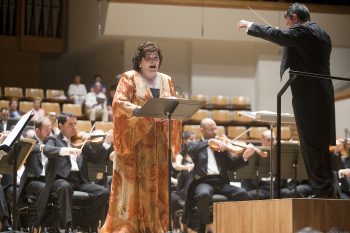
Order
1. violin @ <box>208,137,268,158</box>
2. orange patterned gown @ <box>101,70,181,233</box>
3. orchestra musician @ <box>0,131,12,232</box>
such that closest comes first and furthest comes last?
1. orange patterned gown @ <box>101,70,181,233</box>
2. orchestra musician @ <box>0,131,12,232</box>
3. violin @ <box>208,137,268,158</box>

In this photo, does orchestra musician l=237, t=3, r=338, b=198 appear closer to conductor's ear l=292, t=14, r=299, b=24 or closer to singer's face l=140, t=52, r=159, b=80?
conductor's ear l=292, t=14, r=299, b=24

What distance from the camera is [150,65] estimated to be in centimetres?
606

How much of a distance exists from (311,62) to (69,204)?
10.8 feet

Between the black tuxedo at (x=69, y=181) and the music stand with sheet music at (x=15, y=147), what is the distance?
528 millimetres

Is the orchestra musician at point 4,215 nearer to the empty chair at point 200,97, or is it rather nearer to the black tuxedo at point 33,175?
the black tuxedo at point 33,175

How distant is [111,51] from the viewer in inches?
644

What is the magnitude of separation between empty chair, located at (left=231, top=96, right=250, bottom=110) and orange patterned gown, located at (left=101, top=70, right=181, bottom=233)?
8.88 m

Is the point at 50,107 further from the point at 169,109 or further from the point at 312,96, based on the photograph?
the point at 312,96

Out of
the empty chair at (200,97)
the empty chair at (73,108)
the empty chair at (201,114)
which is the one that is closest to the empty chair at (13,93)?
the empty chair at (73,108)

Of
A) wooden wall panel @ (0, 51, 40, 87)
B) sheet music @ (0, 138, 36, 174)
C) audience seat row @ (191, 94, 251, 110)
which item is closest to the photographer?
sheet music @ (0, 138, 36, 174)

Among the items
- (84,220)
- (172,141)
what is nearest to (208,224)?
(84,220)

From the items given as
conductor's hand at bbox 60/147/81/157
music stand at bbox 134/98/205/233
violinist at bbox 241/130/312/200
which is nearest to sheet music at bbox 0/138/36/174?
conductor's hand at bbox 60/147/81/157

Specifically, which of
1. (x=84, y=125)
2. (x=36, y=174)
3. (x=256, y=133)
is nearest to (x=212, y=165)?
(x=36, y=174)

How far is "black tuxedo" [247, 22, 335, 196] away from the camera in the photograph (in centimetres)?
511
